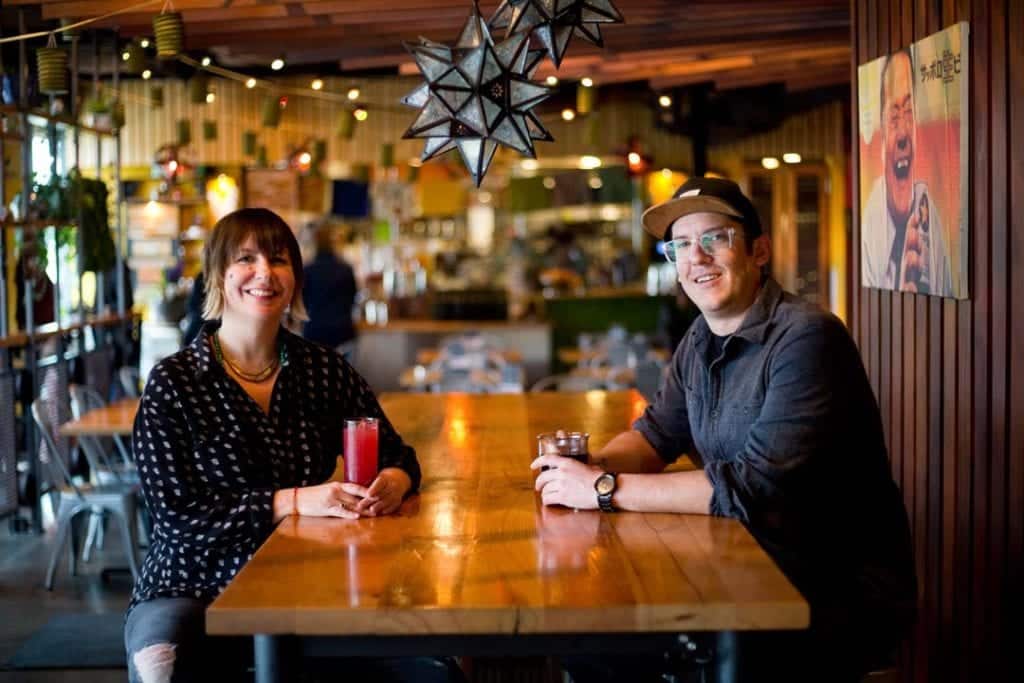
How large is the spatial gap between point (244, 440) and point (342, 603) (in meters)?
1.10

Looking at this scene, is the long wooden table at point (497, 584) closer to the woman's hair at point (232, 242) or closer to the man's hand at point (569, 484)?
the man's hand at point (569, 484)

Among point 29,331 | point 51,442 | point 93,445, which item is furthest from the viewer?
point 29,331

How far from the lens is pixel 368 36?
23.5 ft

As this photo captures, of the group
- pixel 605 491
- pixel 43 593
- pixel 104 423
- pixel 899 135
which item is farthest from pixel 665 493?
pixel 43 593

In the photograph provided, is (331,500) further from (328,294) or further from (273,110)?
(328,294)

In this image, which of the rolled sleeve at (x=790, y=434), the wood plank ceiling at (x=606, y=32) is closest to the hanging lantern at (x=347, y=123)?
the wood plank ceiling at (x=606, y=32)

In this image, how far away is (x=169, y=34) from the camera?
540 cm

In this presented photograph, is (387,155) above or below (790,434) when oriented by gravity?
above

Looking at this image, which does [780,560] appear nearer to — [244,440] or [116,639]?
[244,440]

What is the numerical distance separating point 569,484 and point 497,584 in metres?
0.69

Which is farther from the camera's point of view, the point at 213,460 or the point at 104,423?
the point at 104,423

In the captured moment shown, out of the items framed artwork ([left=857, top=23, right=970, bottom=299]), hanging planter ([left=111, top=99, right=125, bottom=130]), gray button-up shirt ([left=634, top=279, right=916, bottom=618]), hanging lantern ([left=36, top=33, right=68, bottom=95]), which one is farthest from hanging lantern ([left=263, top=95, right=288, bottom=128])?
gray button-up shirt ([left=634, top=279, right=916, bottom=618])

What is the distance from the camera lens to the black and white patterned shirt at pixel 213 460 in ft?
10.5

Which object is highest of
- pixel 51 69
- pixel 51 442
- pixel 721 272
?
pixel 51 69
